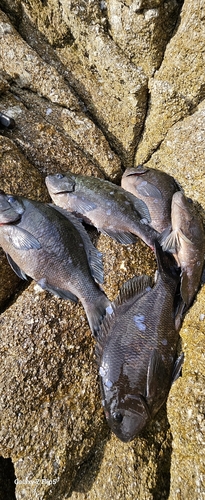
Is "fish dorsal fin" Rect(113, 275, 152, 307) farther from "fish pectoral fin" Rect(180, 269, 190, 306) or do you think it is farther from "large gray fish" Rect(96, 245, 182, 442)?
"fish pectoral fin" Rect(180, 269, 190, 306)

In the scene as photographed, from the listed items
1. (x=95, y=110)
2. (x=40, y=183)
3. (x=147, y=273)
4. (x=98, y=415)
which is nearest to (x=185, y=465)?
(x=98, y=415)

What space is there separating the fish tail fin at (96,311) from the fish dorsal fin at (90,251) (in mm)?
234

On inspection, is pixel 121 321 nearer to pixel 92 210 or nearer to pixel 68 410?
pixel 68 410

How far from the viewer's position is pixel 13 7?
3.99 meters

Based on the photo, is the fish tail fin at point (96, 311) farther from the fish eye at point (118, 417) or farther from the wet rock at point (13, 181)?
the wet rock at point (13, 181)

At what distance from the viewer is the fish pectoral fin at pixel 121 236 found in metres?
3.09

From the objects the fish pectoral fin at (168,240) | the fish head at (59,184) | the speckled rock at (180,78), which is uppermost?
the speckled rock at (180,78)

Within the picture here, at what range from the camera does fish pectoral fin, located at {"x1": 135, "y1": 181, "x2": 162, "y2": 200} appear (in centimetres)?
337

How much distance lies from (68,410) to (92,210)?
1.88 meters

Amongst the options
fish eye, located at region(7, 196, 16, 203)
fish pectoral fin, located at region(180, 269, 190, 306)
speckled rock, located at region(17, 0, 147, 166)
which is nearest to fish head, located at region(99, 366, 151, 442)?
fish pectoral fin, located at region(180, 269, 190, 306)

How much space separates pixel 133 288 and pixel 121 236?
23.2 inches

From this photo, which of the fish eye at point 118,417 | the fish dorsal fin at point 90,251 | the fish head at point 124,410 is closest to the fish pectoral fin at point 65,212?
the fish dorsal fin at point 90,251

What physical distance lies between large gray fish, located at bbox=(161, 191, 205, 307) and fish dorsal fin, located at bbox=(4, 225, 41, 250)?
1263 millimetres

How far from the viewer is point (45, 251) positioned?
2734 mm
